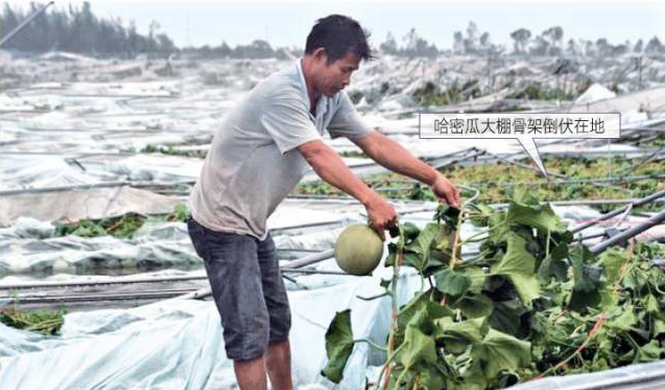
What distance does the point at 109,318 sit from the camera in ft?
16.6

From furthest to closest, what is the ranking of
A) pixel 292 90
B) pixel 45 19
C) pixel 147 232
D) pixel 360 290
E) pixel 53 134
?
pixel 45 19, pixel 53 134, pixel 147 232, pixel 360 290, pixel 292 90

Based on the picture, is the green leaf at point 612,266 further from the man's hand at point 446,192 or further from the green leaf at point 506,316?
the green leaf at point 506,316

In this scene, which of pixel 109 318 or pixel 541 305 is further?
pixel 109 318

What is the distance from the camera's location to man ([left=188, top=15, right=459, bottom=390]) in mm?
3234

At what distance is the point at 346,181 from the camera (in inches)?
120

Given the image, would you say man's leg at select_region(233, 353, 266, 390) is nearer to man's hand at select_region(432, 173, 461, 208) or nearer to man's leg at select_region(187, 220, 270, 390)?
man's leg at select_region(187, 220, 270, 390)

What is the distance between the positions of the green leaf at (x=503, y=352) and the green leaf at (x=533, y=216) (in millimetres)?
385

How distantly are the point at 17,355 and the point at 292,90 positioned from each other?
1.94 metres

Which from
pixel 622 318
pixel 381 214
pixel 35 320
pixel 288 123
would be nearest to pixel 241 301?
pixel 288 123

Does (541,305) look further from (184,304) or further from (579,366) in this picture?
(184,304)

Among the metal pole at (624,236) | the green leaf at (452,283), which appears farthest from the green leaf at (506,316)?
the metal pole at (624,236)

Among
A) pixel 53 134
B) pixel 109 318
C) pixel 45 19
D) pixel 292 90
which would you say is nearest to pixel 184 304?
pixel 109 318

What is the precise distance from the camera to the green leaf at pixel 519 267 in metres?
2.70

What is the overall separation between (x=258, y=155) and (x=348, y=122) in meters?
0.40
